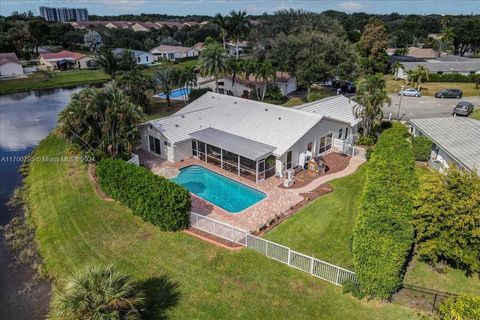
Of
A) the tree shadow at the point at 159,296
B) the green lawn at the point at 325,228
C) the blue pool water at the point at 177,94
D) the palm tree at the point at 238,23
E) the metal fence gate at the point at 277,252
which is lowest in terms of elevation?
the tree shadow at the point at 159,296

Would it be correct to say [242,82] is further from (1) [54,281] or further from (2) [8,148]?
(1) [54,281]

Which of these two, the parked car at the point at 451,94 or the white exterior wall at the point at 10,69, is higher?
the white exterior wall at the point at 10,69

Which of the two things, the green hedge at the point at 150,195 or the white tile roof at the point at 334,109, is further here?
the white tile roof at the point at 334,109

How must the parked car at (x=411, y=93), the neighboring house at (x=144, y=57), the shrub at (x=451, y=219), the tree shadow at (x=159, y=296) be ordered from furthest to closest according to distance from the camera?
the neighboring house at (x=144, y=57) → the parked car at (x=411, y=93) → the tree shadow at (x=159, y=296) → the shrub at (x=451, y=219)

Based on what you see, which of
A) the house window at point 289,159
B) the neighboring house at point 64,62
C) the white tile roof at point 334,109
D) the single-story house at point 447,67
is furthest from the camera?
the neighboring house at point 64,62

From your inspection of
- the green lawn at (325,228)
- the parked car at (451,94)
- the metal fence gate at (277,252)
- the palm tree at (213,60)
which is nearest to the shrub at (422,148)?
the green lawn at (325,228)

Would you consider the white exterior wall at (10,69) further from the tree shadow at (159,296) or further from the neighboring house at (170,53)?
the tree shadow at (159,296)

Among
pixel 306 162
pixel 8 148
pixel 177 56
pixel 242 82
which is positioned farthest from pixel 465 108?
pixel 177 56
